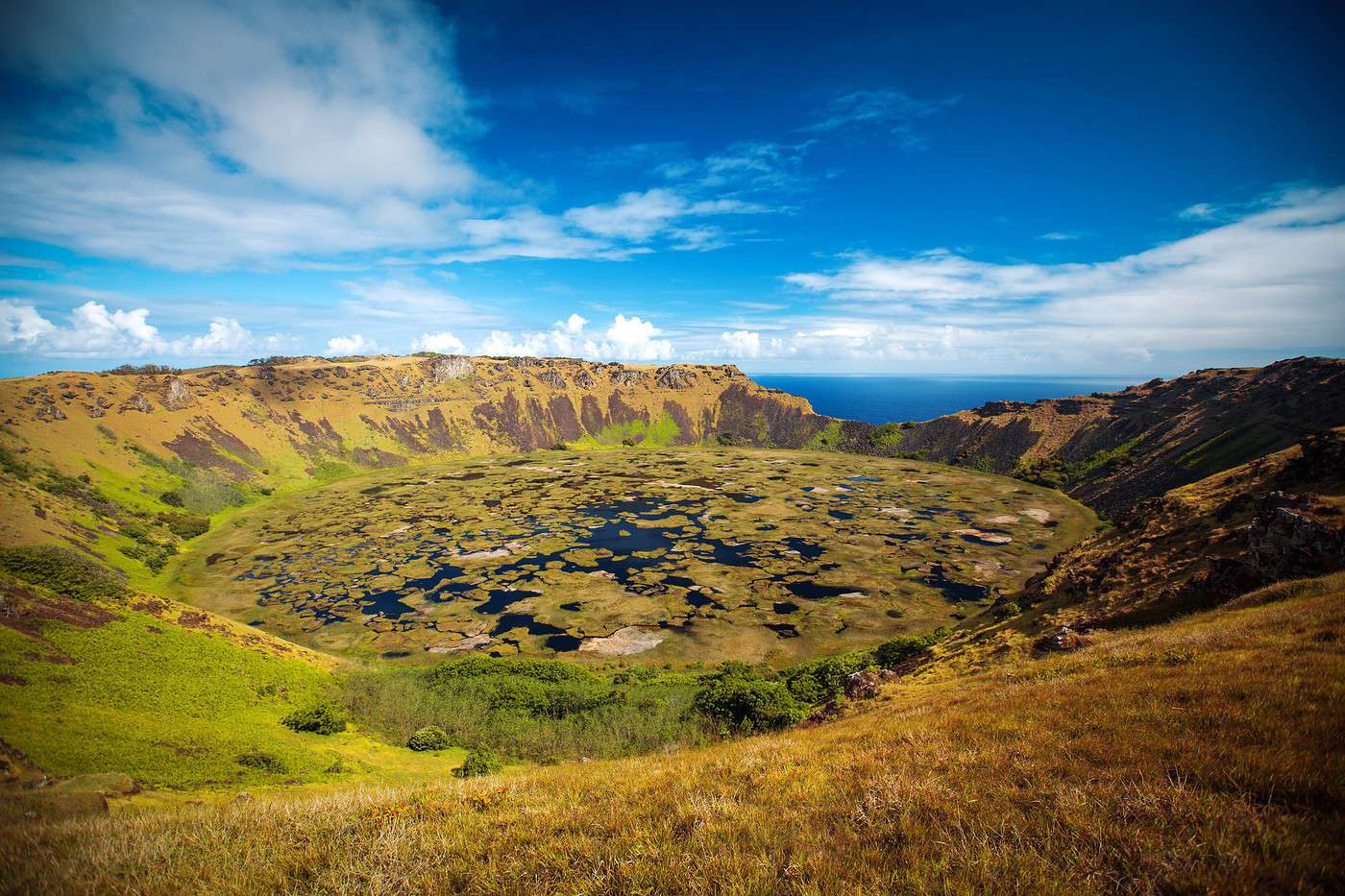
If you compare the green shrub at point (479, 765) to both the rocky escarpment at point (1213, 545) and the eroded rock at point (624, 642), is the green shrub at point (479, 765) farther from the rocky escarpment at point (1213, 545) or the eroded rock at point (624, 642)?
the rocky escarpment at point (1213, 545)

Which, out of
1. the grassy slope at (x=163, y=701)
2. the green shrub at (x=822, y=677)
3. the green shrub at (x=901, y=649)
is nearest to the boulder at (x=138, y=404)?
the grassy slope at (x=163, y=701)

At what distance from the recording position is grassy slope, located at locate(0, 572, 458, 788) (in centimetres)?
2205

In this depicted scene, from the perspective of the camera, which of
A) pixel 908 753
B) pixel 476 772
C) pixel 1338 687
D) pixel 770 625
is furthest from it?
pixel 770 625

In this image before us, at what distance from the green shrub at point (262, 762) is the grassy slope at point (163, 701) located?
287 mm

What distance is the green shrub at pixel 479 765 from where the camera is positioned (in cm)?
2822

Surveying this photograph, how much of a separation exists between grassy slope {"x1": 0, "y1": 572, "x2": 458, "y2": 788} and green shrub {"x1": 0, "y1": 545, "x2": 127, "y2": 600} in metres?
1.71

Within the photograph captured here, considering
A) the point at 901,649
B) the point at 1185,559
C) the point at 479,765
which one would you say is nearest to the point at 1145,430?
the point at 1185,559

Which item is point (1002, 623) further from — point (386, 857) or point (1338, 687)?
point (386, 857)

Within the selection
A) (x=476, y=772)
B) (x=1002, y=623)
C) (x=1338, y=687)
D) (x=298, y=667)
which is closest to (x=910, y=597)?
(x=1002, y=623)

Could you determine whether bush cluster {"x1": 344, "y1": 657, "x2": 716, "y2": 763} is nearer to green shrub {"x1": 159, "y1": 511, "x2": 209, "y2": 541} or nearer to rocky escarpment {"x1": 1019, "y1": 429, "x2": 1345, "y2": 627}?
rocky escarpment {"x1": 1019, "y1": 429, "x2": 1345, "y2": 627}

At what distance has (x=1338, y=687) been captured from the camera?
28.7ft

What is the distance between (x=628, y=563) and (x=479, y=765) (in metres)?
52.9

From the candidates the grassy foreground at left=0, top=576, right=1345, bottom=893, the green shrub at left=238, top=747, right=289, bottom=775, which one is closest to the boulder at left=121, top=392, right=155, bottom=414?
the green shrub at left=238, top=747, right=289, bottom=775

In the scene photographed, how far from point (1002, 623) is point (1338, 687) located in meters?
31.4
